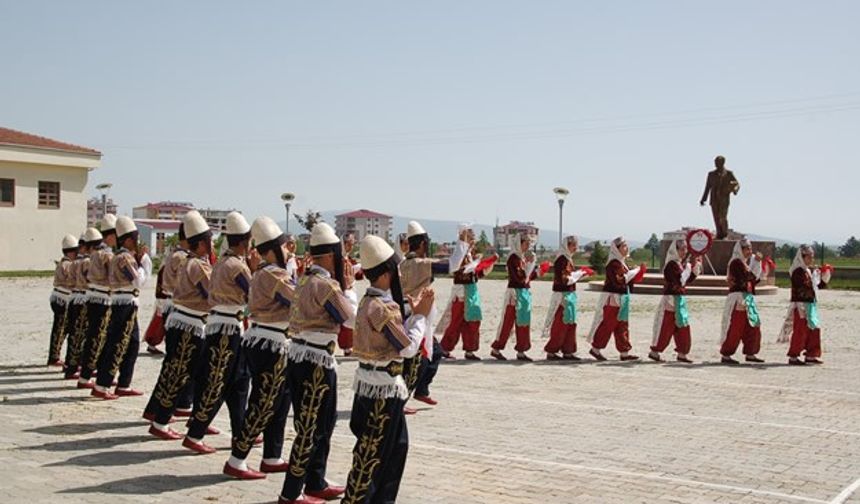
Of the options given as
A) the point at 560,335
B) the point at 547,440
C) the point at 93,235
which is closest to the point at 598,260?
the point at 560,335

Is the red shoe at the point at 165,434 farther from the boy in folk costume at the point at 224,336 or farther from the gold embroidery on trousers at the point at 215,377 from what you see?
the gold embroidery on trousers at the point at 215,377

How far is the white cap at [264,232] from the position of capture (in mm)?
Result: 7367

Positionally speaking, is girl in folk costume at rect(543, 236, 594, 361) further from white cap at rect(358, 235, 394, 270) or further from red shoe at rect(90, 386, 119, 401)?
white cap at rect(358, 235, 394, 270)

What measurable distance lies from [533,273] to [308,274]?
842cm

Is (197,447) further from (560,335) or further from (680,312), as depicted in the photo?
(680,312)

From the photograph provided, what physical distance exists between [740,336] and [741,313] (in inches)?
13.9

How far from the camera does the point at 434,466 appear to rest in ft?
25.1

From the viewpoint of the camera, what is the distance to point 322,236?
265 inches

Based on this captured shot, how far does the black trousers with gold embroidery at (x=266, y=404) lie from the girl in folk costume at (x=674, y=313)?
28.3 feet

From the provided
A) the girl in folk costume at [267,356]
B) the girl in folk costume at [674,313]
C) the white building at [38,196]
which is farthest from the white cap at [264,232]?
the white building at [38,196]

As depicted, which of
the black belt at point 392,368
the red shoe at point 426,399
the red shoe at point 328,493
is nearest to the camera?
the black belt at point 392,368

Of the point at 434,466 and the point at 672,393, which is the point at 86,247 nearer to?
the point at 434,466

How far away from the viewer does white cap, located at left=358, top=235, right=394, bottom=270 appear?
5.89 m

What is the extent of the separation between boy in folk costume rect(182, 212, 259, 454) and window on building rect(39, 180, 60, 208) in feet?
132
